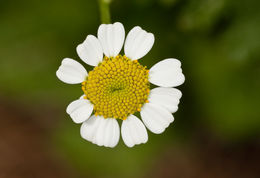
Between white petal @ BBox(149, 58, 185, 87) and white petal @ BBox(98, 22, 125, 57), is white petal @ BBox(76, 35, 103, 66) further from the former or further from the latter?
white petal @ BBox(149, 58, 185, 87)

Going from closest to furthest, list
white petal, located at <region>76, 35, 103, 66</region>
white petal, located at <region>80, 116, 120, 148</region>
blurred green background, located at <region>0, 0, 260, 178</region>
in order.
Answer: white petal, located at <region>76, 35, 103, 66</region> → white petal, located at <region>80, 116, 120, 148</region> → blurred green background, located at <region>0, 0, 260, 178</region>

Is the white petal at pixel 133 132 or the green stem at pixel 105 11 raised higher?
the green stem at pixel 105 11

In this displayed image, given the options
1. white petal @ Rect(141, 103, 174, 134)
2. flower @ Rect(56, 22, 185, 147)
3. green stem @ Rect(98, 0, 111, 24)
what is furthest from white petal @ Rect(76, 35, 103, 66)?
white petal @ Rect(141, 103, 174, 134)

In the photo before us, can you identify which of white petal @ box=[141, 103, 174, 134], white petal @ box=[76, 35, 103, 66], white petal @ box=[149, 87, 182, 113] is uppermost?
white petal @ box=[76, 35, 103, 66]

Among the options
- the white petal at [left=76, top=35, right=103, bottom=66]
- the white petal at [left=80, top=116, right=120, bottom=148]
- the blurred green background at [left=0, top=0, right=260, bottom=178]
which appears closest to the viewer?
the white petal at [left=76, top=35, right=103, bottom=66]

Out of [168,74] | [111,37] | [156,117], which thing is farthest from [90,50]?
→ [156,117]

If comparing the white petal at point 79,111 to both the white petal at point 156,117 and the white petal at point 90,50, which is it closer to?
the white petal at point 90,50

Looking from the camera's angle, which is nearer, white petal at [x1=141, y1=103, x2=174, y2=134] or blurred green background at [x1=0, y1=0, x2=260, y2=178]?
white petal at [x1=141, y1=103, x2=174, y2=134]

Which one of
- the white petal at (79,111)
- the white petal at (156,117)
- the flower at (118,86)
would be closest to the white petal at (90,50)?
the flower at (118,86)
